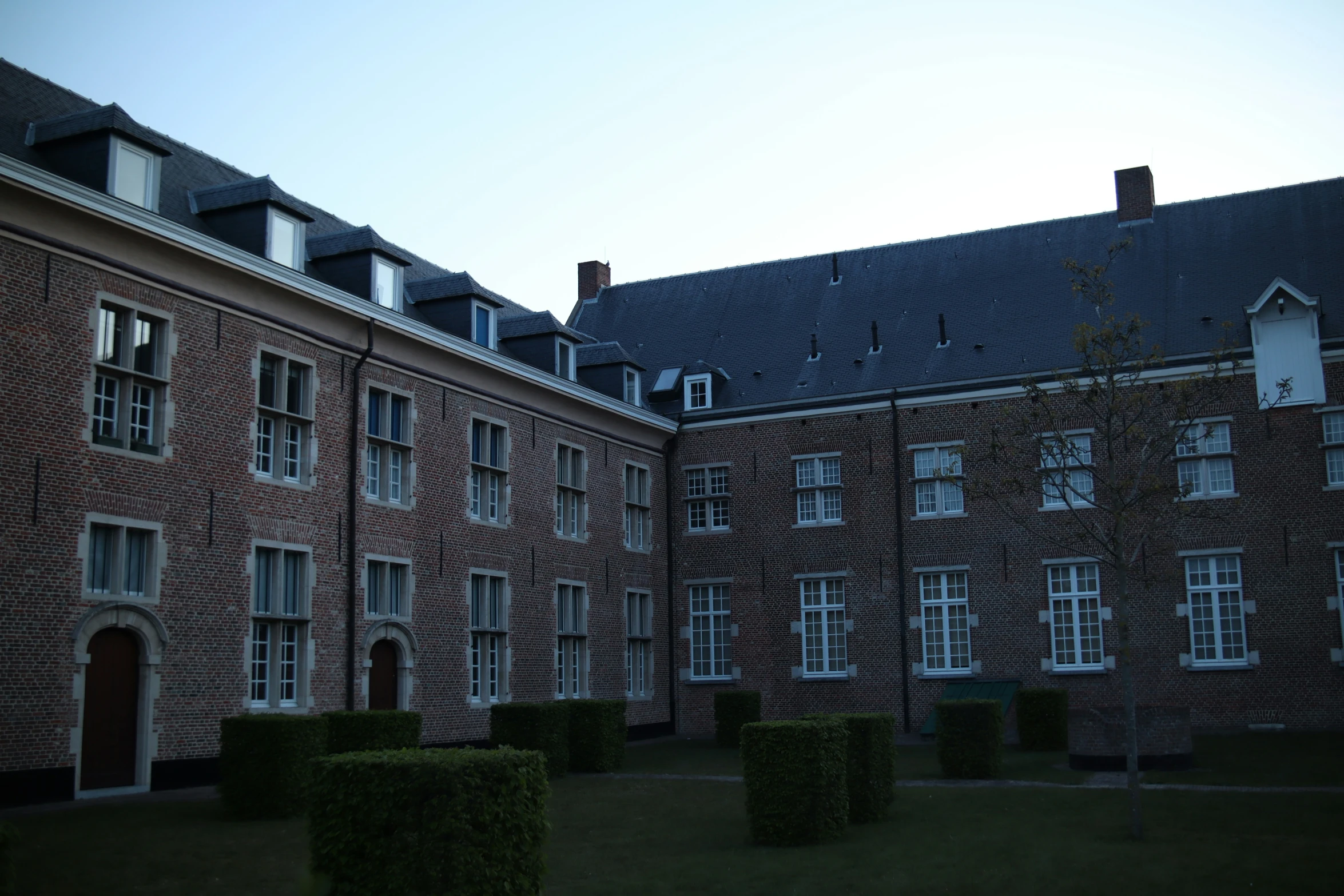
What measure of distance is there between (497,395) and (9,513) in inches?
370

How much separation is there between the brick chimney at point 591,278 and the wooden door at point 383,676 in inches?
603

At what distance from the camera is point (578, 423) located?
78.4 feet

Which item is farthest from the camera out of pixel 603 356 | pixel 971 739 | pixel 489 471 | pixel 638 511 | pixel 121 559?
pixel 638 511

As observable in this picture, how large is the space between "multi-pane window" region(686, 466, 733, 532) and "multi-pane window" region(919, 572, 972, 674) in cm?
460

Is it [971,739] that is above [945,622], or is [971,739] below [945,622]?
below

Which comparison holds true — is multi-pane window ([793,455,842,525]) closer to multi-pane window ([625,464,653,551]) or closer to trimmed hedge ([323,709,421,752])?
multi-pane window ([625,464,653,551])

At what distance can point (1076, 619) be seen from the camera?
23.4 metres

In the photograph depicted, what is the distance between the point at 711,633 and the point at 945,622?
16.7 feet

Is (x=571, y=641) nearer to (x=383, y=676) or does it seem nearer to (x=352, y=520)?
(x=383, y=676)

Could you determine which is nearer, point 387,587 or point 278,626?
point 278,626

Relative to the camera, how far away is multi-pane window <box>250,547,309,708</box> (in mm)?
16203

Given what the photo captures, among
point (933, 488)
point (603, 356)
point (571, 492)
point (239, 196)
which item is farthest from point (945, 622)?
point (239, 196)

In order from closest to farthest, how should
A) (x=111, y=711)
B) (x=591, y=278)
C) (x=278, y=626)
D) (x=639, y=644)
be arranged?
(x=111, y=711) < (x=278, y=626) < (x=639, y=644) < (x=591, y=278)

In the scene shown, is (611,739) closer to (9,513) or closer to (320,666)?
(320,666)
